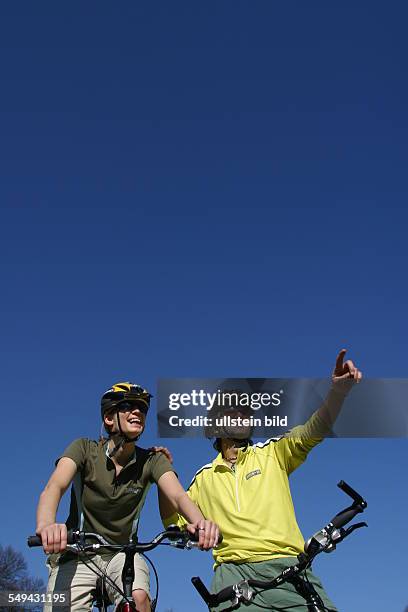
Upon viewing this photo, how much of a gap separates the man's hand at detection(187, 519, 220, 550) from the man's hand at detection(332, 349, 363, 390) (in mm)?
2224

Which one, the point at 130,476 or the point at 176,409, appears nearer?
the point at 130,476

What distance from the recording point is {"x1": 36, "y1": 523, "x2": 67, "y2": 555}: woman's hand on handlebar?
6.15 metres

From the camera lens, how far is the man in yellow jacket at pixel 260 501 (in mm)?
7520

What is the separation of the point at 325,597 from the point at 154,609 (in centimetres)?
155

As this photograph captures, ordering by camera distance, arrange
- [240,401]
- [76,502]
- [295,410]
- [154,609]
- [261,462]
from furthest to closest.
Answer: [295,410] → [240,401] → [261,462] → [76,502] → [154,609]

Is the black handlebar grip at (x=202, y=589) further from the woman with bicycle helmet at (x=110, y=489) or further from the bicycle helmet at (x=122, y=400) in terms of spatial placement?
the bicycle helmet at (x=122, y=400)

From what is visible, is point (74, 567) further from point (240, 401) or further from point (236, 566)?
point (240, 401)

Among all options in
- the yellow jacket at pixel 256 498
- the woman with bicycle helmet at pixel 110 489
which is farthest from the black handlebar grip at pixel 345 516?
the yellow jacket at pixel 256 498

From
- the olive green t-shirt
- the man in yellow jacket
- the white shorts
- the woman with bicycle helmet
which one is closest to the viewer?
the white shorts

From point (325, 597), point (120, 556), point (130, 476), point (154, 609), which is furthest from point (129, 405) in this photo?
point (325, 597)

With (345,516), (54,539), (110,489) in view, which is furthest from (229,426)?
(54,539)

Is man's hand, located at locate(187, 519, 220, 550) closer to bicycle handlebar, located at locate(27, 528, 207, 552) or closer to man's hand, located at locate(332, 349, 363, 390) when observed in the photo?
bicycle handlebar, located at locate(27, 528, 207, 552)

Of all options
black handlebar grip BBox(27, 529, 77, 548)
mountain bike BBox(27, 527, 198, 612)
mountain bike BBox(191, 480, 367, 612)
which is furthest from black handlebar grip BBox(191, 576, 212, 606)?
black handlebar grip BBox(27, 529, 77, 548)

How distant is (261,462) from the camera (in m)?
A: 8.43
